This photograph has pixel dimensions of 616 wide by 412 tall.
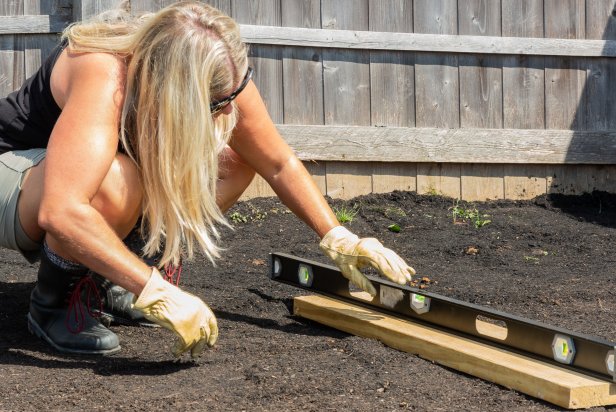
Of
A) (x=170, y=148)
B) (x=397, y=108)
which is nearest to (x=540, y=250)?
(x=397, y=108)

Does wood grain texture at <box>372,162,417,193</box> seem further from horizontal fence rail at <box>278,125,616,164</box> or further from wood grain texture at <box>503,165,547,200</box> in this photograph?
wood grain texture at <box>503,165,547,200</box>

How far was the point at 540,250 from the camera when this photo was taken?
4.80 meters

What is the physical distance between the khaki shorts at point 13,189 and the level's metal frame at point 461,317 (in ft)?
3.53

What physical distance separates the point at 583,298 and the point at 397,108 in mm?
2449

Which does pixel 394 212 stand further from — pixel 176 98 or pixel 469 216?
pixel 176 98

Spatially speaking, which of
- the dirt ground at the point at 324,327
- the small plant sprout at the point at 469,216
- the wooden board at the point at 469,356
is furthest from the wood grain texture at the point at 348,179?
the wooden board at the point at 469,356

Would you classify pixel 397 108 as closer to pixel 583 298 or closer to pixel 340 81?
pixel 340 81

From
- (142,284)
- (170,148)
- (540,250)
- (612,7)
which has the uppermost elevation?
(612,7)

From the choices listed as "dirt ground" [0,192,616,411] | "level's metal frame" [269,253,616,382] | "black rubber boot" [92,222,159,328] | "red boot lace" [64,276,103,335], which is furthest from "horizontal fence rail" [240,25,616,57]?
"red boot lace" [64,276,103,335]

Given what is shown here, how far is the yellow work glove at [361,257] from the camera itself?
115 inches

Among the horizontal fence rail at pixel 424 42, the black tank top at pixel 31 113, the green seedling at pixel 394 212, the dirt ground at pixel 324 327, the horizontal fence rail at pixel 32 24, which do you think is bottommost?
the dirt ground at pixel 324 327

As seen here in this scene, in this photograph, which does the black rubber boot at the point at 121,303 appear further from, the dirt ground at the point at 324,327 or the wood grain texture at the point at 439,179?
the wood grain texture at the point at 439,179

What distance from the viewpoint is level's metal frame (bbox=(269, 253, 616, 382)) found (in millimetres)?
2330

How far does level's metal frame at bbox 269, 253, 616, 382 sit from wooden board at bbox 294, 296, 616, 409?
0.03 m
